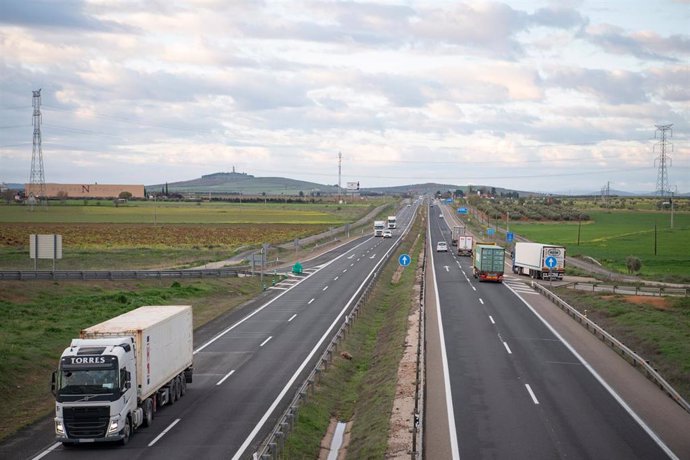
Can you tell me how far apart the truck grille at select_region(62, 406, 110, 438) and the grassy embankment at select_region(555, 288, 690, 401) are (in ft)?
63.8

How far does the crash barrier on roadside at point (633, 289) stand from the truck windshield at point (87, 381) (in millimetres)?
44900

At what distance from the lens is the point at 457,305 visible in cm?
5138

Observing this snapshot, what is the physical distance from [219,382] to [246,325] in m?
14.0

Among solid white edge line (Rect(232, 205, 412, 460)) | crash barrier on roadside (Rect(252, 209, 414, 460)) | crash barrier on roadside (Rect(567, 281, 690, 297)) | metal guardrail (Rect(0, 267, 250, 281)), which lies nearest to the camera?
crash barrier on roadside (Rect(252, 209, 414, 460))

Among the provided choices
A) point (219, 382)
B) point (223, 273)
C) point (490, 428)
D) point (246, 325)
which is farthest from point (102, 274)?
point (490, 428)

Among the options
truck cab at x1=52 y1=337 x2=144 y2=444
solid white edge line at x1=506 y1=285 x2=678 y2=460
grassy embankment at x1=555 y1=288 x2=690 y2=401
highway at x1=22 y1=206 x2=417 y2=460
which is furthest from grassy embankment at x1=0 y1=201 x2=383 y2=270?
truck cab at x1=52 y1=337 x2=144 y2=444

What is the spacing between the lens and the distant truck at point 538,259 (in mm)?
69812

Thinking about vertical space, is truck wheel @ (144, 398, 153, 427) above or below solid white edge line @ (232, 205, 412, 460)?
above

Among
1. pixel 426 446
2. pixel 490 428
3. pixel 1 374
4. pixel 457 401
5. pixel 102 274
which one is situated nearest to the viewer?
pixel 426 446

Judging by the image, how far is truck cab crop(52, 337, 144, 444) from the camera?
70.3ft

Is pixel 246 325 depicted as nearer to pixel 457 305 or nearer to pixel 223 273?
pixel 457 305

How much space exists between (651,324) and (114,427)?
3018 cm

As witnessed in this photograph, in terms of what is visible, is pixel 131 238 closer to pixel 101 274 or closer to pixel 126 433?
pixel 101 274

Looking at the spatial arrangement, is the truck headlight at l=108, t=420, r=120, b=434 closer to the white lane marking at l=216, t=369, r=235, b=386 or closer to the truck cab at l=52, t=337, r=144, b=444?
the truck cab at l=52, t=337, r=144, b=444
